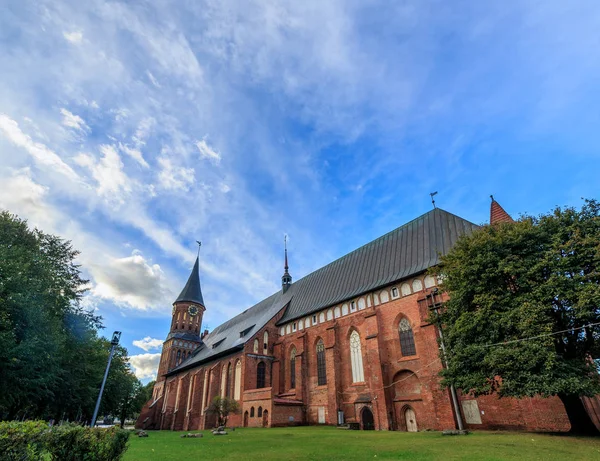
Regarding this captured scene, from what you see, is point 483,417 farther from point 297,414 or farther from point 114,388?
point 114,388

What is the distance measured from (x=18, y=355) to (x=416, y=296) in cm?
2498

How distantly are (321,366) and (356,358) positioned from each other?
173 inches

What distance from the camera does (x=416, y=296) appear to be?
2412 centimetres

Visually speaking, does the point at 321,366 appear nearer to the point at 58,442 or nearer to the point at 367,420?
the point at 367,420

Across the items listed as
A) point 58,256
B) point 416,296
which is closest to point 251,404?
point 416,296

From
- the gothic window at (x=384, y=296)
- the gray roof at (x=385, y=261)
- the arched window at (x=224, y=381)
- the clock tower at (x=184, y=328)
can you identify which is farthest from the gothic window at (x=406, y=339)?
the clock tower at (x=184, y=328)

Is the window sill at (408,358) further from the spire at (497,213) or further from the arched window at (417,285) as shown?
the spire at (497,213)

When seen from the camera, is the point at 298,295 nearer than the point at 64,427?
No

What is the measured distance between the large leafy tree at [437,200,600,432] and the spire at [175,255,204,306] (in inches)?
1979

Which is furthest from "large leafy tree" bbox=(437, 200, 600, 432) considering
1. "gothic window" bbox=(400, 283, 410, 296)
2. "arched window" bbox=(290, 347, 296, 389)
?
"arched window" bbox=(290, 347, 296, 389)

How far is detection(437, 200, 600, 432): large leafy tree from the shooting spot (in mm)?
13625

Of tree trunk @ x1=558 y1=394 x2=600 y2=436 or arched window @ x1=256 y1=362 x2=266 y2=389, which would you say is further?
arched window @ x1=256 y1=362 x2=266 y2=389

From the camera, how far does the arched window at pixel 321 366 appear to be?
29391 mm

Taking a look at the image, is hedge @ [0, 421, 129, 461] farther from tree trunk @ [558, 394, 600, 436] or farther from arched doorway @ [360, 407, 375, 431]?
arched doorway @ [360, 407, 375, 431]
